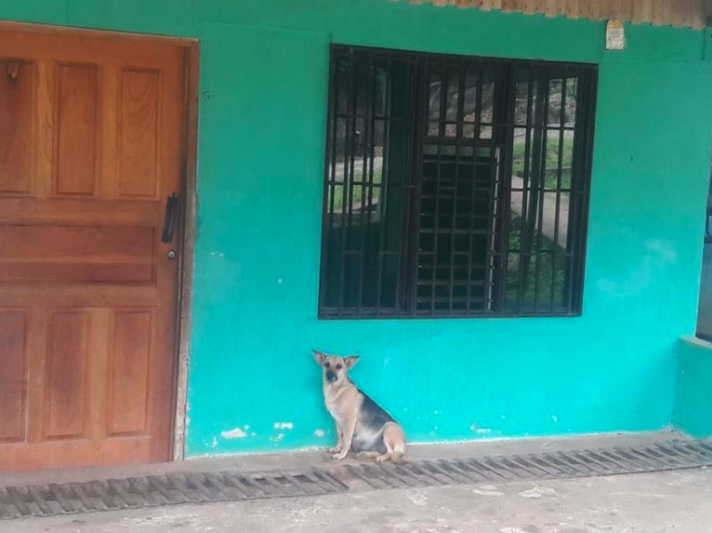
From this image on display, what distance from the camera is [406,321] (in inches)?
199

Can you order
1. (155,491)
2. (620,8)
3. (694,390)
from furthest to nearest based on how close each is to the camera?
(694,390) → (620,8) → (155,491)

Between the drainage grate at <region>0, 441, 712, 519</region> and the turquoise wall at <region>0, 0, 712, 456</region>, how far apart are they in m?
0.31

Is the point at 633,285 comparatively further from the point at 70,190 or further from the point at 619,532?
the point at 70,190

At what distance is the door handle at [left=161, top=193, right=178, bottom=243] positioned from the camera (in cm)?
457

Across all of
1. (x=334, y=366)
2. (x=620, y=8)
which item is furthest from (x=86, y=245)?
(x=620, y=8)

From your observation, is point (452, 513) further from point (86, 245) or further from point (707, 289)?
point (707, 289)

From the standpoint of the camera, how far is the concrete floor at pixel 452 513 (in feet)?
12.9

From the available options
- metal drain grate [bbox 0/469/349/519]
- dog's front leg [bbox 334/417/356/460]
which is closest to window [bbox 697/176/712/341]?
dog's front leg [bbox 334/417/356/460]

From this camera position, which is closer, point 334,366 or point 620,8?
point 334,366

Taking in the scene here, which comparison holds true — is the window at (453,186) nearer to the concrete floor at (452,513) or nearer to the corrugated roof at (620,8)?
the corrugated roof at (620,8)

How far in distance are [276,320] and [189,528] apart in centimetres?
130

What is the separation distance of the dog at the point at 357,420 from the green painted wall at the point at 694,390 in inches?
76.4

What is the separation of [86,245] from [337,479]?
174 cm

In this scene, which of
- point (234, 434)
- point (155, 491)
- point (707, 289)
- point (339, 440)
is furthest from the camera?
point (707, 289)
